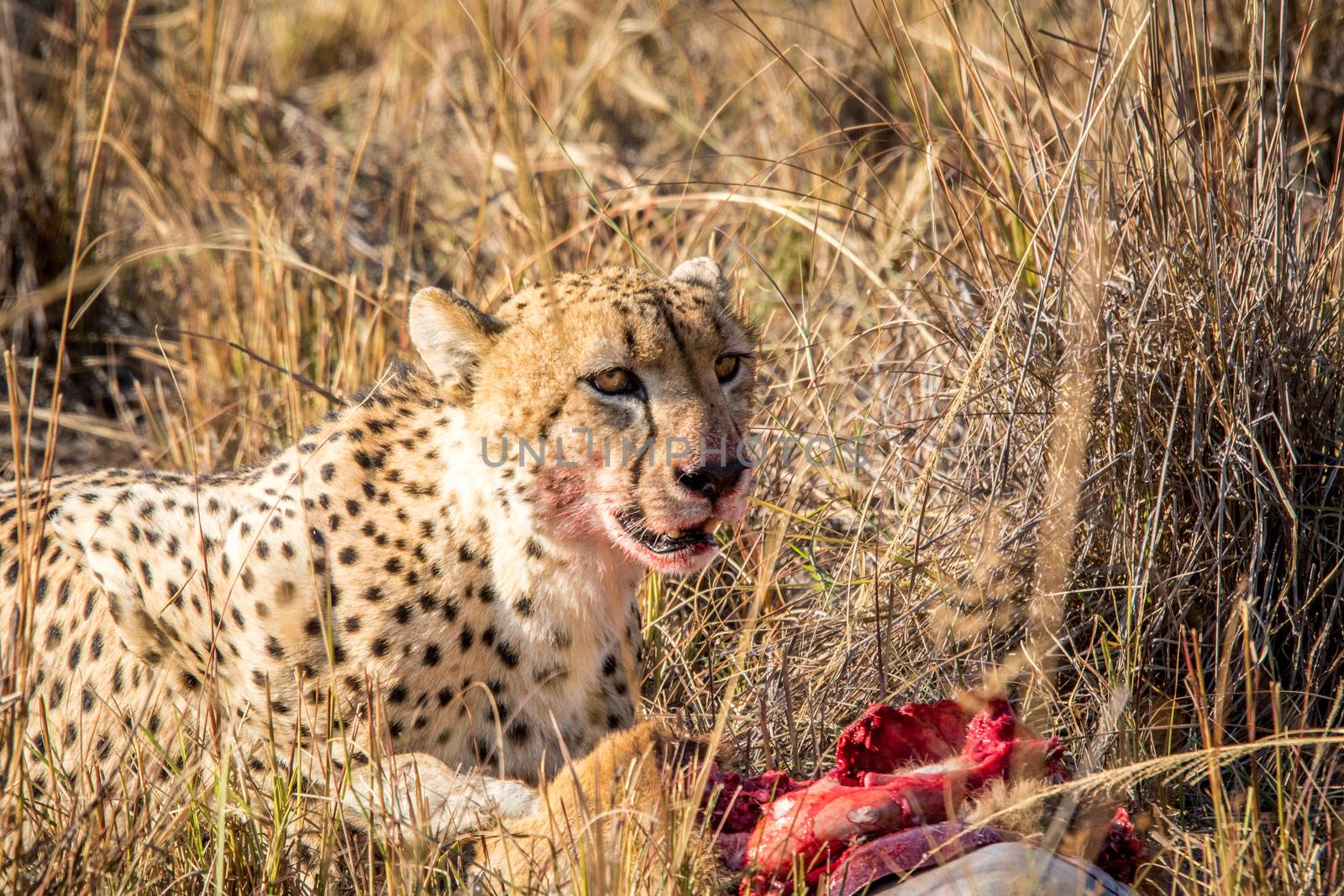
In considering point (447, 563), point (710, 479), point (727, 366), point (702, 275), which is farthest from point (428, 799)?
point (702, 275)

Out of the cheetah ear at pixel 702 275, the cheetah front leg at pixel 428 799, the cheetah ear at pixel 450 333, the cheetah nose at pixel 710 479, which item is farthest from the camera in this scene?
the cheetah ear at pixel 702 275

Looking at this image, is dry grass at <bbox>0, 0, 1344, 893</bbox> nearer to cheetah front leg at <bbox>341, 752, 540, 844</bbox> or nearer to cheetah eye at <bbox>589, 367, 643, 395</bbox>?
cheetah front leg at <bbox>341, 752, 540, 844</bbox>

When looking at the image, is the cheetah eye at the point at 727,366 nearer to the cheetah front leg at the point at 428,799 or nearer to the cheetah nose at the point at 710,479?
the cheetah nose at the point at 710,479

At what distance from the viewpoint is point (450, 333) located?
7.88 ft

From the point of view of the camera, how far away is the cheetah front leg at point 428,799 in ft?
6.85

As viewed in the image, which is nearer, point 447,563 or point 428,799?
point 428,799

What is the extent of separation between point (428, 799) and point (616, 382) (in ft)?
2.38

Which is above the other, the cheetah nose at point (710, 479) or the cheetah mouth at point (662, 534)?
the cheetah nose at point (710, 479)

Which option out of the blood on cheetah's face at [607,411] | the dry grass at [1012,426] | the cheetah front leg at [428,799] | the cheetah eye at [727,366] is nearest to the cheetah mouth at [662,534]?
the blood on cheetah's face at [607,411]

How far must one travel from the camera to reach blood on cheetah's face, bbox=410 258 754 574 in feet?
7.43

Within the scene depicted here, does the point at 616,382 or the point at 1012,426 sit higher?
the point at 616,382

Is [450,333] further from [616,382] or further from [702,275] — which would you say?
[702,275]

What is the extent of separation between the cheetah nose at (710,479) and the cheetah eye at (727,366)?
0.88ft

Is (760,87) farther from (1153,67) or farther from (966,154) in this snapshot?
(1153,67)
